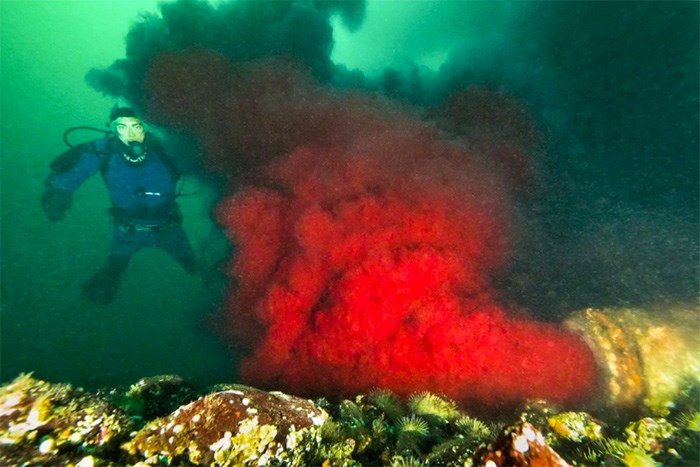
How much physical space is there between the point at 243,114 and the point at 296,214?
12.7 ft

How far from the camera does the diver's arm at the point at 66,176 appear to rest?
957 centimetres

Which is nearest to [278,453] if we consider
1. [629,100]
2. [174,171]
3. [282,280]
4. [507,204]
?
[282,280]

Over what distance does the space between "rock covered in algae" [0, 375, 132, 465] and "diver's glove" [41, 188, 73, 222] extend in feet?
29.2

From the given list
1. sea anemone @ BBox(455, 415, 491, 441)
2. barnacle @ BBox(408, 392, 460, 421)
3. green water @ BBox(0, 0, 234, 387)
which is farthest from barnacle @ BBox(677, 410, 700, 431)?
green water @ BBox(0, 0, 234, 387)

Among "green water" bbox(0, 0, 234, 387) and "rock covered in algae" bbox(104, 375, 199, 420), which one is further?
"green water" bbox(0, 0, 234, 387)

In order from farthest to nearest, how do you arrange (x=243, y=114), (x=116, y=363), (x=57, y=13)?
(x=57, y=13) → (x=116, y=363) → (x=243, y=114)

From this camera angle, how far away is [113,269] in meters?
11.5

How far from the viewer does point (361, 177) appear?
7.55 meters

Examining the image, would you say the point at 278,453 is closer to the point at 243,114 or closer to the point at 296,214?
the point at 296,214

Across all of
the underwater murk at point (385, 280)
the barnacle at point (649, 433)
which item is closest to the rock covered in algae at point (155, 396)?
the underwater murk at point (385, 280)

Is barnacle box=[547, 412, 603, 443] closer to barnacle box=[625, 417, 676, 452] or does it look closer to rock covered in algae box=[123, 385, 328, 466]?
barnacle box=[625, 417, 676, 452]

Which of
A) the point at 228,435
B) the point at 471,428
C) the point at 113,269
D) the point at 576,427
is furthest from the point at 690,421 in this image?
the point at 113,269

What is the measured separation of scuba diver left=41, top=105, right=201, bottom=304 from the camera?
381 inches

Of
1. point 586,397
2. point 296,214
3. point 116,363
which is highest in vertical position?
point 296,214
